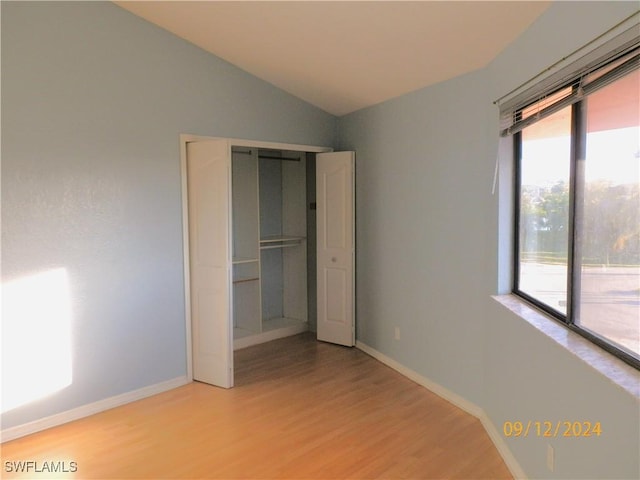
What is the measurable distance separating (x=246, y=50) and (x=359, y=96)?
3.48ft

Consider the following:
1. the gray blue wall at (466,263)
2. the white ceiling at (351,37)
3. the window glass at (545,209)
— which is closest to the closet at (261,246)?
the gray blue wall at (466,263)

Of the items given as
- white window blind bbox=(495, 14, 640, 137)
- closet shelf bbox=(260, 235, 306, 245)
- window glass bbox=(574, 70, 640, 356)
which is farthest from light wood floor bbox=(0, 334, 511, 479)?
white window blind bbox=(495, 14, 640, 137)

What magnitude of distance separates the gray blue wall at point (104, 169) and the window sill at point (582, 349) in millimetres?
2622

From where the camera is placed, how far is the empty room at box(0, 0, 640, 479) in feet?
6.59

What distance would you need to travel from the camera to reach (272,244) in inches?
214

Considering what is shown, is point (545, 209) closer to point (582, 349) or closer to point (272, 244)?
point (582, 349)

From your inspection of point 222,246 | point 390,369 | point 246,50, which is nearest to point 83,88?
point 246,50

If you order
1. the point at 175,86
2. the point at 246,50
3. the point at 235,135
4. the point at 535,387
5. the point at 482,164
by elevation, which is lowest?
the point at 535,387

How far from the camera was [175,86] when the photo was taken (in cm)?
375

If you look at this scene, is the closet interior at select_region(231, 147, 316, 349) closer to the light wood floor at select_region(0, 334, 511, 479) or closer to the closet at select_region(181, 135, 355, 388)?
the closet at select_region(181, 135, 355, 388)

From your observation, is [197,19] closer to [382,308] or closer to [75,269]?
[75,269]

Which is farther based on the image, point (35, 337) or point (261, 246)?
point (261, 246)
